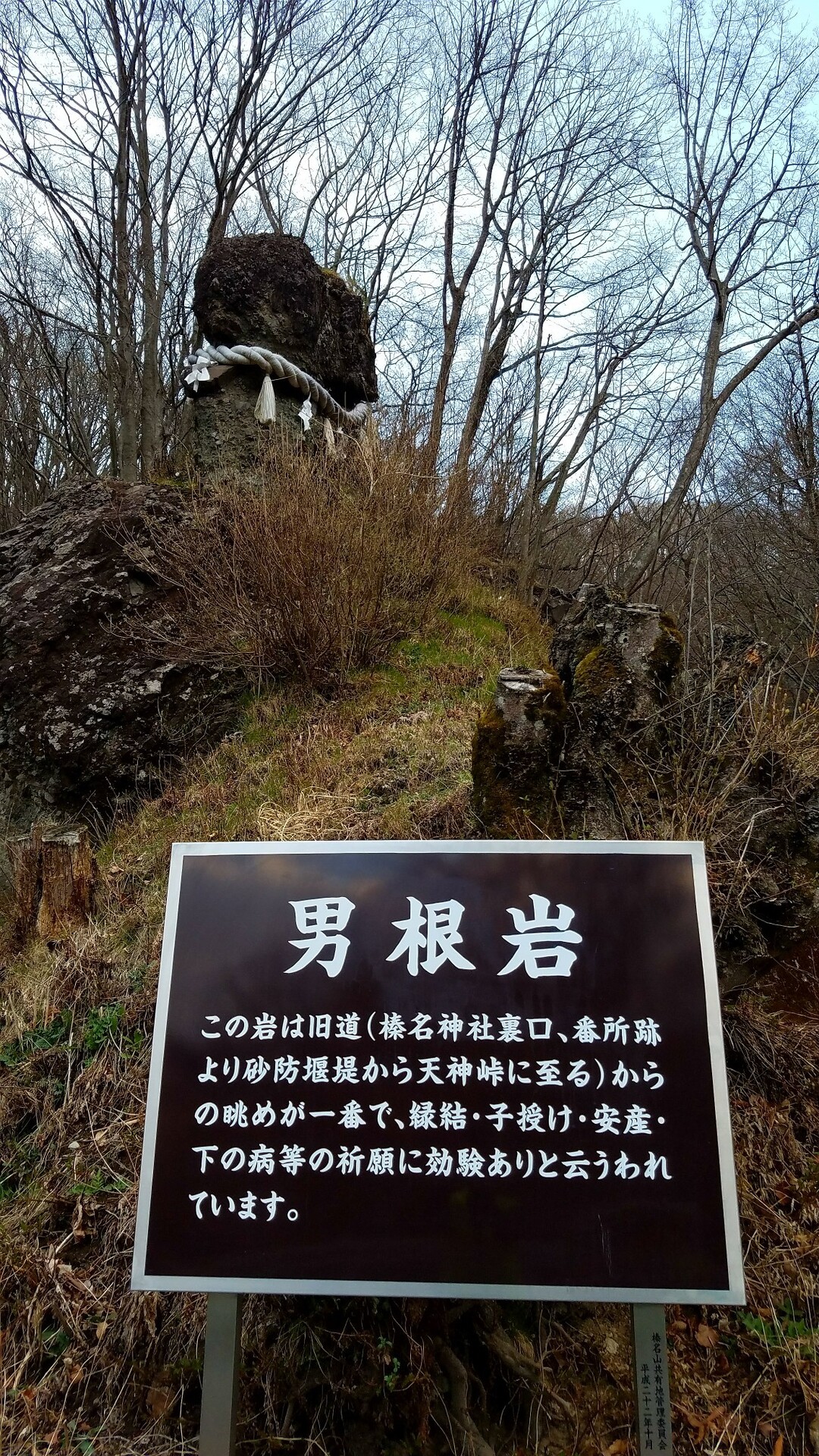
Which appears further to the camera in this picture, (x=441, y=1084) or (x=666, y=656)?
(x=666, y=656)

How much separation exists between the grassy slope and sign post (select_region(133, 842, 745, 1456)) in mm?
512

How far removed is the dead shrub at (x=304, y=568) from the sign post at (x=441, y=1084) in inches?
145

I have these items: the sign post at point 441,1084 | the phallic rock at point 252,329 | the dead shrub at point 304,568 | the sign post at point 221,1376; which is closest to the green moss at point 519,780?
the sign post at point 441,1084

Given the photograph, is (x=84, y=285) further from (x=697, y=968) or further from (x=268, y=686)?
(x=697, y=968)

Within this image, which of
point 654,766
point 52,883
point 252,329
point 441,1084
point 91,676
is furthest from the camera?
point 252,329

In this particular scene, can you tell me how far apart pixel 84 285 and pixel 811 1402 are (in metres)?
12.8

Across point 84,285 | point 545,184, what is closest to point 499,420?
point 545,184

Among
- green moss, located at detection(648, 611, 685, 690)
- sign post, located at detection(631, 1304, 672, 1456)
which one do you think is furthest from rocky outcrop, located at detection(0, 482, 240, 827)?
sign post, located at detection(631, 1304, 672, 1456)

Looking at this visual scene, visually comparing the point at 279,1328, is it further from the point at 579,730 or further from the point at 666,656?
the point at 666,656

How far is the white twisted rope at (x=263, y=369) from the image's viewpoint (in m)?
7.79

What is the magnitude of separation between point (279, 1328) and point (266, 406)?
720cm

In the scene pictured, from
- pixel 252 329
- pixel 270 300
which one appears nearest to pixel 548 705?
pixel 252 329

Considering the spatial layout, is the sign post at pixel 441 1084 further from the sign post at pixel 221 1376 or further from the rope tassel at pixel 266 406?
the rope tassel at pixel 266 406

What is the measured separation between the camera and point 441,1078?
1.96m
